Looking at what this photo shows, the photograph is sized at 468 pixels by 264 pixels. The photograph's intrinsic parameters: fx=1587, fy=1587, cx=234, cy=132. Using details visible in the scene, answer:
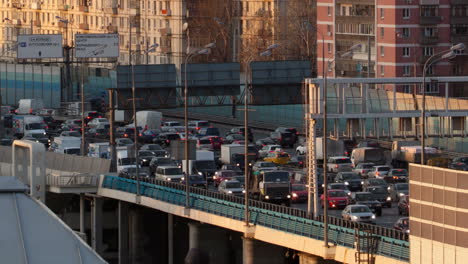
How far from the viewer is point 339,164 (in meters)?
70.1

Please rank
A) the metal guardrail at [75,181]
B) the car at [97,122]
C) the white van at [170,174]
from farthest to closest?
the car at [97,122] < the metal guardrail at [75,181] < the white van at [170,174]

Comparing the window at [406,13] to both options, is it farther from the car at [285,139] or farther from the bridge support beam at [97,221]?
the bridge support beam at [97,221]

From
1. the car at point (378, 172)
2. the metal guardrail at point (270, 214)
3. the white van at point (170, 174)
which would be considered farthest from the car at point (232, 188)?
the car at point (378, 172)

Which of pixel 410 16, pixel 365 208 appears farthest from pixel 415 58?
pixel 365 208

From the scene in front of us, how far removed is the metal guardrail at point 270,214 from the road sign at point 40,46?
4903cm

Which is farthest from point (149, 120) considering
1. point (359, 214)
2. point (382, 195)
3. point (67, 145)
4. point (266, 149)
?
point (359, 214)

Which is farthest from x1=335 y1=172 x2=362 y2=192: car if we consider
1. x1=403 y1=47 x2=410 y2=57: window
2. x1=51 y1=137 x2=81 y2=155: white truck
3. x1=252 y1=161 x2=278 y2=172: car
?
x1=403 y1=47 x2=410 y2=57: window

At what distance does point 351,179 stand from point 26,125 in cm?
3793

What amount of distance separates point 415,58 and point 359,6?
316 inches

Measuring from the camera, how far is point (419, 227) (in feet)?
126

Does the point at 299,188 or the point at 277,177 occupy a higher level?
the point at 277,177

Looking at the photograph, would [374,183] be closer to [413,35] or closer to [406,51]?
[406,51]

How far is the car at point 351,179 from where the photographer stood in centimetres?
6225

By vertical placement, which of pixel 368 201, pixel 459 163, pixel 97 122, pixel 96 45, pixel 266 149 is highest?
pixel 96 45
